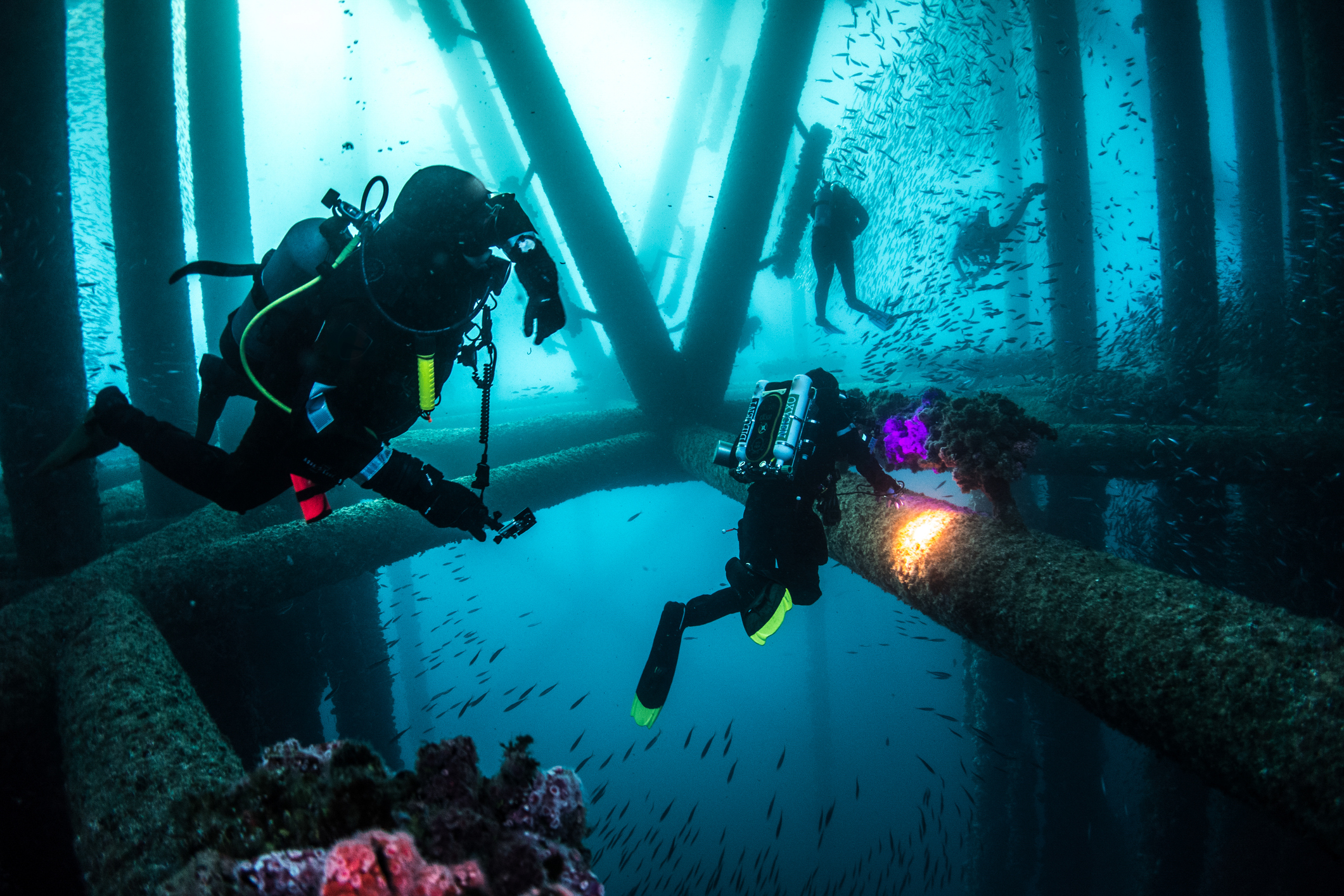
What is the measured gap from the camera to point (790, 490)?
12.8 feet

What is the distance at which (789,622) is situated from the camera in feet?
140

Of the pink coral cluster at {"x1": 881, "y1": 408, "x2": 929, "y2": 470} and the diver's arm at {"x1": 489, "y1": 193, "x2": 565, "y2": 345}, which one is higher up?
the diver's arm at {"x1": 489, "y1": 193, "x2": 565, "y2": 345}

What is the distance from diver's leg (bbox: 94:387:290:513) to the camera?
9.11 feet

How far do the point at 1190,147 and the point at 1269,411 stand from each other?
3644 millimetres

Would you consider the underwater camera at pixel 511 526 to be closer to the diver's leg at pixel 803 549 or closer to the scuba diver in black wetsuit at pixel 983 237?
the diver's leg at pixel 803 549

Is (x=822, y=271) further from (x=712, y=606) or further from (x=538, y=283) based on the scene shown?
(x=538, y=283)

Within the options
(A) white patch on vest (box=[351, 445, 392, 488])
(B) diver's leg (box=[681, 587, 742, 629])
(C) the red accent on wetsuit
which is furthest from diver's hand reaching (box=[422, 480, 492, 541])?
(B) diver's leg (box=[681, 587, 742, 629])

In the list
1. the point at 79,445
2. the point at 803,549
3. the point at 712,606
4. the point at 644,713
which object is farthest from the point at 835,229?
the point at 79,445

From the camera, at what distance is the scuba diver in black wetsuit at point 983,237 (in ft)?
33.3

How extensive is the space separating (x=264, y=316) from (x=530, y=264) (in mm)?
1350

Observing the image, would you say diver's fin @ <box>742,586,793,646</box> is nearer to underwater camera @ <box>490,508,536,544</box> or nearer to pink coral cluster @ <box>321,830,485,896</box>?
underwater camera @ <box>490,508,536,544</box>

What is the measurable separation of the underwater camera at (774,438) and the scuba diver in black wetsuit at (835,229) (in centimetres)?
441

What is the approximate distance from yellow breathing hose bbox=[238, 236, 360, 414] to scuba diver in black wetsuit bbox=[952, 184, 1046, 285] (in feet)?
35.3

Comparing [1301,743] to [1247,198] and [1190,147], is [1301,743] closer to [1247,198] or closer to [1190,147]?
[1190,147]
